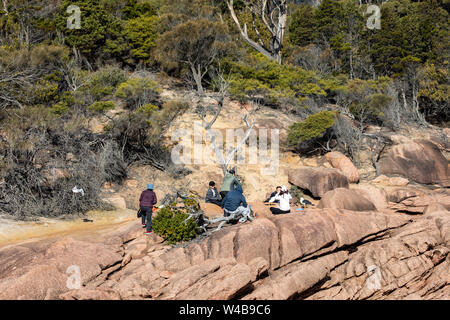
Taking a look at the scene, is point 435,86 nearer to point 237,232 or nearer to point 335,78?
point 335,78

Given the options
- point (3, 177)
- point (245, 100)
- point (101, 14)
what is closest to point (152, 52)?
point (101, 14)

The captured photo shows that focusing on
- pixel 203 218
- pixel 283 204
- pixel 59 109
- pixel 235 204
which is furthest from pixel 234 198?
pixel 59 109

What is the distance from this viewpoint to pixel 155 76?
2711 centimetres

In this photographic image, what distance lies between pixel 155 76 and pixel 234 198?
20709mm

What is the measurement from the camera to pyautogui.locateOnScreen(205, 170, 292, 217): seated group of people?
28.3 ft

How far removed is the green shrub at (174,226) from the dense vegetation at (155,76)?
495 cm

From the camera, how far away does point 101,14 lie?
88.7 ft

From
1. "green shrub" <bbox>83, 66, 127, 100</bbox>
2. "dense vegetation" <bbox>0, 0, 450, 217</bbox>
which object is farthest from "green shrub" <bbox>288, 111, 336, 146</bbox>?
"green shrub" <bbox>83, 66, 127, 100</bbox>

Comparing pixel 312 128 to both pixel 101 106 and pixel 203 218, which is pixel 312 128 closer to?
pixel 101 106

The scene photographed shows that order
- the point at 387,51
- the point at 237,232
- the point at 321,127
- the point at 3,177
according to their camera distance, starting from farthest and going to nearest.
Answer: the point at 387,51, the point at 321,127, the point at 3,177, the point at 237,232

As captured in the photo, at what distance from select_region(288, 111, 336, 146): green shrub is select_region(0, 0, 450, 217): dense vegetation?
0.08m

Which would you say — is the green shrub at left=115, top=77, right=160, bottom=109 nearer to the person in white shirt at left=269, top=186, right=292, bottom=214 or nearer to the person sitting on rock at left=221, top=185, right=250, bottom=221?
the person in white shirt at left=269, top=186, right=292, bottom=214
